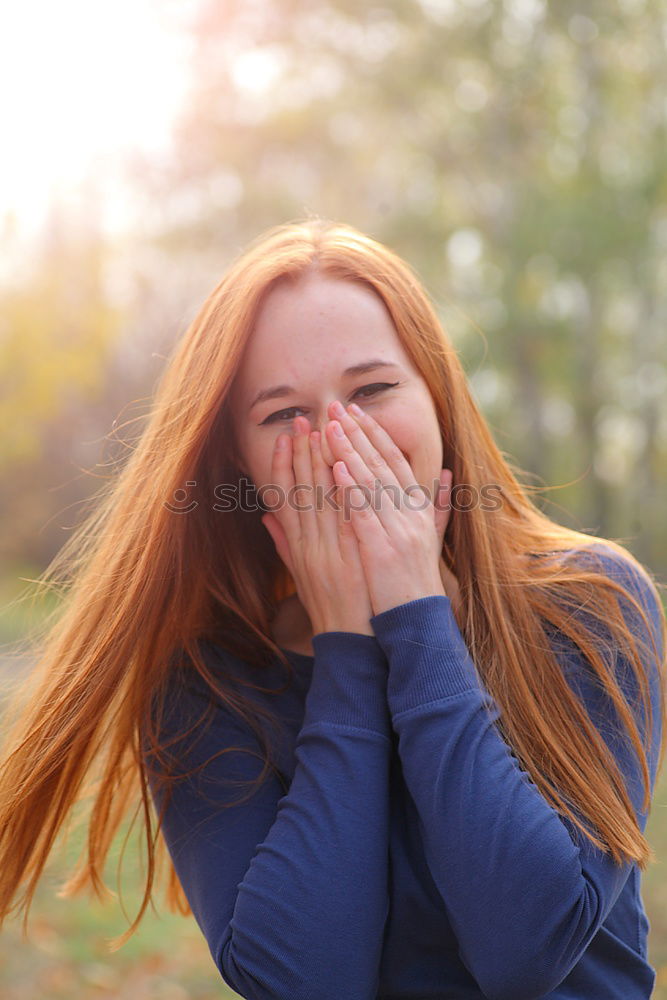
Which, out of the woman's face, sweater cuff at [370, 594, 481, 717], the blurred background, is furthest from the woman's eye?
the blurred background

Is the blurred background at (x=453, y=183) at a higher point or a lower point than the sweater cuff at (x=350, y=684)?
higher

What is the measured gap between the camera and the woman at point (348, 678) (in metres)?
1.67

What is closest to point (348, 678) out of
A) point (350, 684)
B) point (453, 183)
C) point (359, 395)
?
point (350, 684)

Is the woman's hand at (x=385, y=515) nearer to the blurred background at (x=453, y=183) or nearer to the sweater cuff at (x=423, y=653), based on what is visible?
the sweater cuff at (x=423, y=653)

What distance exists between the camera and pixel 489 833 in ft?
5.36

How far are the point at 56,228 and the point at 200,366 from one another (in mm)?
8983

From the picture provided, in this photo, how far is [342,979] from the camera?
164cm

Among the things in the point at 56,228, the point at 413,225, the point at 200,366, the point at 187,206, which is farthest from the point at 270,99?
the point at 200,366

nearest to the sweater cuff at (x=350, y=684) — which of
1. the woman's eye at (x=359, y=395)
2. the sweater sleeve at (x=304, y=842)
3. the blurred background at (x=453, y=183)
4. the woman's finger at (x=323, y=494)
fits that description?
the sweater sleeve at (x=304, y=842)

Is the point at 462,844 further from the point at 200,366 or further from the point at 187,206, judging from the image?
the point at 187,206

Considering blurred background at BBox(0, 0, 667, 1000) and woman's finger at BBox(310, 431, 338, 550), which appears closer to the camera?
woman's finger at BBox(310, 431, 338, 550)

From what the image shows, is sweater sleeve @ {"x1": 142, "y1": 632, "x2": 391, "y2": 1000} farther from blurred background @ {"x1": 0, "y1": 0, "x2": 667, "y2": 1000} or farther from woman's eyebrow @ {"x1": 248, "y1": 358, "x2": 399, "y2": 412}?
blurred background @ {"x1": 0, "y1": 0, "x2": 667, "y2": 1000}

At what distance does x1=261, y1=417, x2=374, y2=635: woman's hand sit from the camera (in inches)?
79.0

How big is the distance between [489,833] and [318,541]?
748 millimetres
